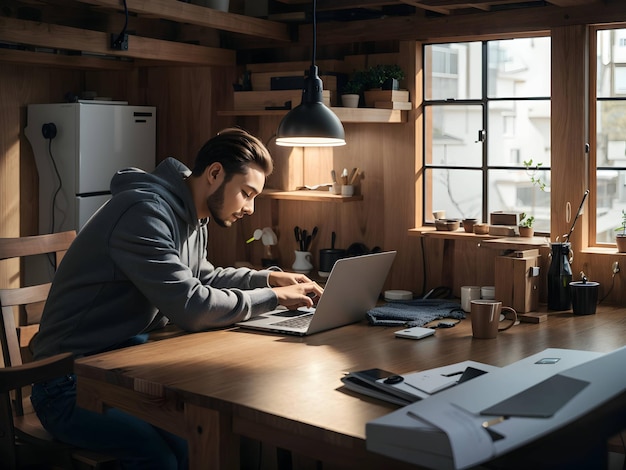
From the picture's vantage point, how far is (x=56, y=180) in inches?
187

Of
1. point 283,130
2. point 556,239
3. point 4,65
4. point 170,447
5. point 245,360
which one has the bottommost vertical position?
point 170,447

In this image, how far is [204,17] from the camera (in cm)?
412

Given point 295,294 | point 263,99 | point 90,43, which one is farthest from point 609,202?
point 90,43

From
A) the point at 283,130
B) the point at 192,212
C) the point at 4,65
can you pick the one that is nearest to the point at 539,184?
the point at 283,130

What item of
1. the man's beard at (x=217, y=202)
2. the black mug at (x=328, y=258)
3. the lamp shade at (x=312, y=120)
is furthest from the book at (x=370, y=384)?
the black mug at (x=328, y=258)

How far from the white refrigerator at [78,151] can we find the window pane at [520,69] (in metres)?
1.92

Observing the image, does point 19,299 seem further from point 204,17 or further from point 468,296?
point 468,296

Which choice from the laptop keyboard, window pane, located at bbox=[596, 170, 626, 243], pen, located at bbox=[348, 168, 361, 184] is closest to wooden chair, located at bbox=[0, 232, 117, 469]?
the laptop keyboard

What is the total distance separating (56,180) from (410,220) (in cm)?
189

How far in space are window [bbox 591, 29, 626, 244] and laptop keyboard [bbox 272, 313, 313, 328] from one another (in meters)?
1.46

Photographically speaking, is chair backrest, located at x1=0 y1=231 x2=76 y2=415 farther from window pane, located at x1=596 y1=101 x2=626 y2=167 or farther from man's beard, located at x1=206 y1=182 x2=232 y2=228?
window pane, located at x1=596 y1=101 x2=626 y2=167

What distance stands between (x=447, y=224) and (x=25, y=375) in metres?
2.24

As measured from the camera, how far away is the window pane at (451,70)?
4.29 m

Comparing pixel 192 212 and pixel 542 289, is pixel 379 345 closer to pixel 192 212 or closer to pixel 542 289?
pixel 192 212
